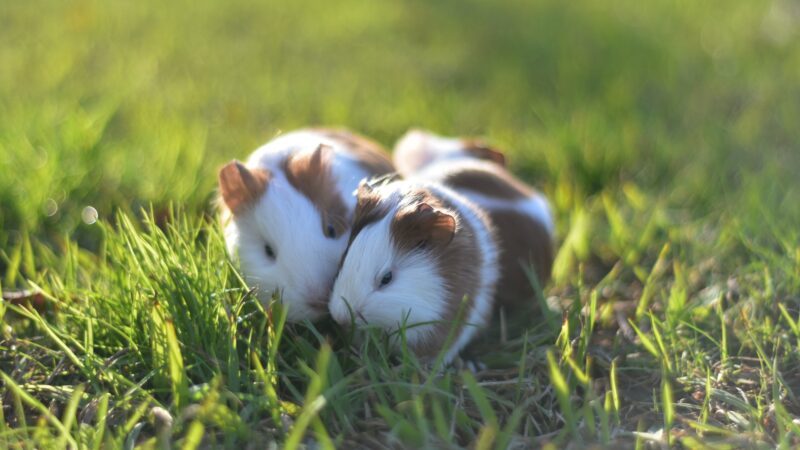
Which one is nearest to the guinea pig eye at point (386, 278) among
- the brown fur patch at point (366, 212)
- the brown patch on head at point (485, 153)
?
the brown fur patch at point (366, 212)

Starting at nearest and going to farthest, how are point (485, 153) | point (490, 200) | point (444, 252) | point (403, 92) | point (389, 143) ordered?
1. point (444, 252)
2. point (490, 200)
3. point (485, 153)
4. point (389, 143)
5. point (403, 92)

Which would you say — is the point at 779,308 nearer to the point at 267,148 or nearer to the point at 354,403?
the point at 354,403

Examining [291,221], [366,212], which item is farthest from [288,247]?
[366,212]

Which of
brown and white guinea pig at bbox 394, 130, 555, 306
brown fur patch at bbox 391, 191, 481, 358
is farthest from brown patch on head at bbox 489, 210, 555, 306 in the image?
brown fur patch at bbox 391, 191, 481, 358

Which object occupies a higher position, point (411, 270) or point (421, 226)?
point (421, 226)

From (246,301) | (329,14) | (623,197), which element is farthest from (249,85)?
(246,301)

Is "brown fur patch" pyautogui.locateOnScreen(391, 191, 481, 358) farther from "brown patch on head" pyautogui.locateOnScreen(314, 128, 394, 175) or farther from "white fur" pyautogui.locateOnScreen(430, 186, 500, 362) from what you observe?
"brown patch on head" pyautogui.locateOnScreen(314, 128, 394, 175)

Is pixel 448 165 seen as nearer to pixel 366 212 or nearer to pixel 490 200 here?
pixel 490 200
